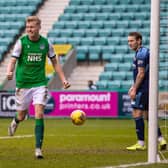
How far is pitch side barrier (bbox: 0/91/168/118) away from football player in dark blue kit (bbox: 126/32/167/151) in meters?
13.4

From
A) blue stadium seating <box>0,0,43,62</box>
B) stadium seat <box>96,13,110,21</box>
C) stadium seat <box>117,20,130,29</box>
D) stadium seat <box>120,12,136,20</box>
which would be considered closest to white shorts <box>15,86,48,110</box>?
blue stadium seating <box>0,0,43,62</box>

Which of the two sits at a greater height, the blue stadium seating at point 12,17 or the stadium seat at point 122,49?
the blue stadium seating at point 12,17

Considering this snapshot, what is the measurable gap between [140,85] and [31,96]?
2.12 meters

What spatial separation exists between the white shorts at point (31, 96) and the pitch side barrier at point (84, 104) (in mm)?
14854

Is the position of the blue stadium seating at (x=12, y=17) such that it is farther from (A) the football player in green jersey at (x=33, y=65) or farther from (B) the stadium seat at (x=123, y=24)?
(A) the football player in green jersey at (x=33, y=65)

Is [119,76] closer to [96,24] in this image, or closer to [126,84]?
[126,84]

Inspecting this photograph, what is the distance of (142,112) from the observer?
1290cm

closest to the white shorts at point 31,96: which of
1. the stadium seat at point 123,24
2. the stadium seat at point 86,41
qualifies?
the stadium seat at point 86,41

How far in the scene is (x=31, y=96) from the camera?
37.6ft

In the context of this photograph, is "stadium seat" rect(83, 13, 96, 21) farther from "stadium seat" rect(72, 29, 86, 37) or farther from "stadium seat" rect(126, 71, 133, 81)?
"stadium seat" rect(126, 71, 133, 81)

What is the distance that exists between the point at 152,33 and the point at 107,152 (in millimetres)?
2603

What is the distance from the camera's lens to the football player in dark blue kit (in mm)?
12398

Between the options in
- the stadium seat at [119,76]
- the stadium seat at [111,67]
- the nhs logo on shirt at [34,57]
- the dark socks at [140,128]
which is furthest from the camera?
the stadium seat at [111,67]

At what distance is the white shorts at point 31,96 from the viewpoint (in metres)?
11.1
